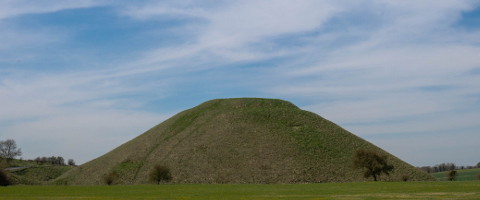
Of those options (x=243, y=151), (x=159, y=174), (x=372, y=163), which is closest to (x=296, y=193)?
(x=372, y=163)

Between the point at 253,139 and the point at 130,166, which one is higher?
the point at 253,139

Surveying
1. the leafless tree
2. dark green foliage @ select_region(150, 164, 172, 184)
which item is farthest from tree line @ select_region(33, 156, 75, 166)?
dark green foliage @ select_region(150, 164, 172, 184)

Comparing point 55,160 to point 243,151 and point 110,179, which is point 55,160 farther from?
point 243,151

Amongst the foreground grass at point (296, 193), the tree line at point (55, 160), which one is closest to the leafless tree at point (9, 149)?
the tree line at point (55, 160)

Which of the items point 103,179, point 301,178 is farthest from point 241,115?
point 103,179

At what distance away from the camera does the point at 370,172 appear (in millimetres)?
63656

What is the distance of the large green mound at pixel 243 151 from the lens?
70500 mm

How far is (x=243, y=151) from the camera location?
3022 inches

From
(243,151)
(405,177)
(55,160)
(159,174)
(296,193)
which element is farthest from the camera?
(55,160)

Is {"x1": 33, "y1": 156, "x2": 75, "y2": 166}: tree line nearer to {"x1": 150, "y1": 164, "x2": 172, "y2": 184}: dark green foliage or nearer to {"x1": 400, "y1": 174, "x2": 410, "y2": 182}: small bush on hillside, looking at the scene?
{"x1": 150, "y1": 164, "x2": 172, "y2": 184}: dark green foliage

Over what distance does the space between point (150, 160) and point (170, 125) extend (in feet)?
59.9

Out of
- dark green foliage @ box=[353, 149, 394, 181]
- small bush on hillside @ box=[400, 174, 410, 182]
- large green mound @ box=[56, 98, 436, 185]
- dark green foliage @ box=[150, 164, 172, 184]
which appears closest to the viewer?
dark green foliage @ box=[353, 149, 394, 181]

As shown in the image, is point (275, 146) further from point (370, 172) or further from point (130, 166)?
point (130, 166)

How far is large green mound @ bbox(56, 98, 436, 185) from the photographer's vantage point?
70.5 m
